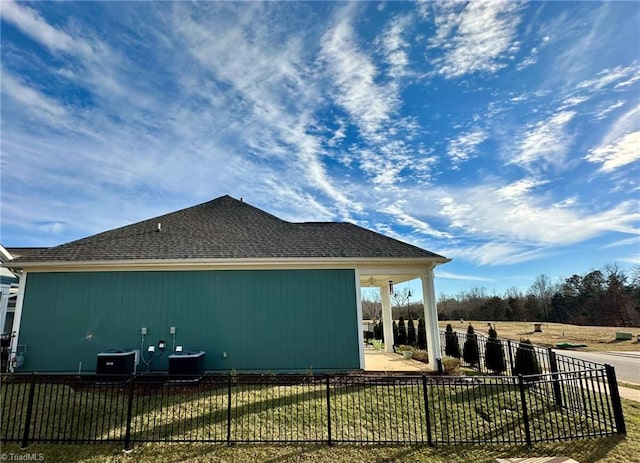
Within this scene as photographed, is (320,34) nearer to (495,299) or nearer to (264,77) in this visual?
(264,77)

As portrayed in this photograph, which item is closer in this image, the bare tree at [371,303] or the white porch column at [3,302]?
the white porch column at [3,302]

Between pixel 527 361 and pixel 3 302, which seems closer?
pixel 527 361

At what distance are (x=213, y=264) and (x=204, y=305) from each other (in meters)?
1.22

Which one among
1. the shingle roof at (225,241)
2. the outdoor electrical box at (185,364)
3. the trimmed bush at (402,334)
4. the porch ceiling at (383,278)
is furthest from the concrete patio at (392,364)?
the trimmed bush at (402,334)

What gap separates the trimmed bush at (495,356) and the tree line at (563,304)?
2009 centimetres

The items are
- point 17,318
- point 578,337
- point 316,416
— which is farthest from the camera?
point 578,337

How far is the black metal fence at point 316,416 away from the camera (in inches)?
207

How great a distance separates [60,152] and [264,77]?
723cm

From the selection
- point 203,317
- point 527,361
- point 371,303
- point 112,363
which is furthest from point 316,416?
point 371,303

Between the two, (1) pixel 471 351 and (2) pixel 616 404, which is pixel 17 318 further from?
(1) pixel 471 351

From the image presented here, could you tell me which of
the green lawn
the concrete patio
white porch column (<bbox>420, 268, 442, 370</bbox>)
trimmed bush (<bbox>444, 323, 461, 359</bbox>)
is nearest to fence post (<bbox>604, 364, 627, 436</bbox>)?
the green lawn

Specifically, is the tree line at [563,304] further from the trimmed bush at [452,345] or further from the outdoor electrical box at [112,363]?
the outdoor electrical box at [112,363]

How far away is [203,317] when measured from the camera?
9539 mm

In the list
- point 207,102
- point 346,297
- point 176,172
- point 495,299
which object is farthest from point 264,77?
point 495,299
